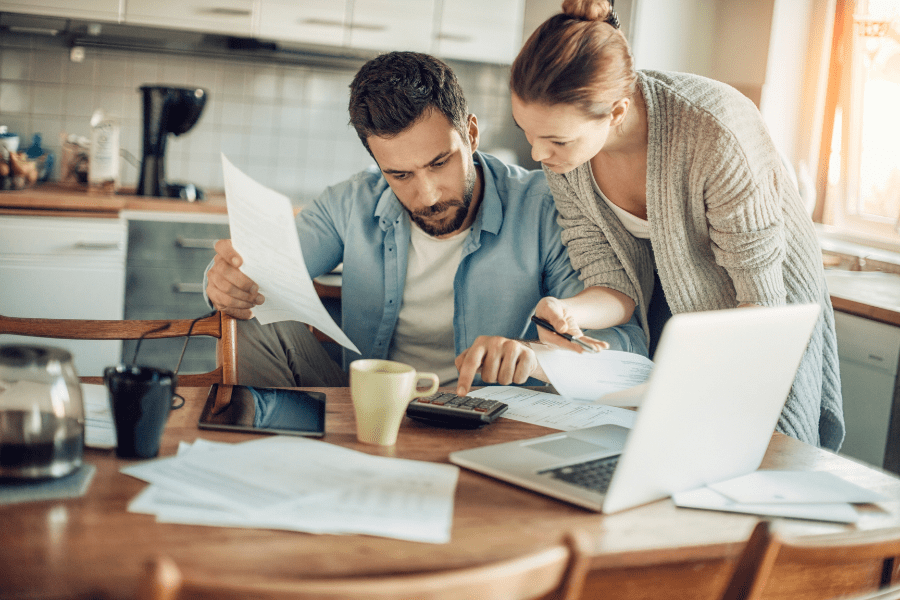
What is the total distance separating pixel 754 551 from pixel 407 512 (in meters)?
0.31

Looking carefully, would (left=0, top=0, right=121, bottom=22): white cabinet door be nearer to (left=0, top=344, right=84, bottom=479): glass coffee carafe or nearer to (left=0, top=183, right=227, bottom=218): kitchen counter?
(left=0, top=183, right=227, bottom=218): kitchen counter

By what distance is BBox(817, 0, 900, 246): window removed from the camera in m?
3.11

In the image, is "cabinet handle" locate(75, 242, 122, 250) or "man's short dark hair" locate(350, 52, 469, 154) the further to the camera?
"cabinet handle" locate(75, 242, 122, 250)

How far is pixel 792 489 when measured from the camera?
910 mm

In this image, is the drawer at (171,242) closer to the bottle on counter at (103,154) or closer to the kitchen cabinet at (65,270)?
the kitchen cabinet at (65,270)

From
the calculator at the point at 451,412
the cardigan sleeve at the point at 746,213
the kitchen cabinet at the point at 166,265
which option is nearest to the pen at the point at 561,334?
the calculator at the point at 451,412

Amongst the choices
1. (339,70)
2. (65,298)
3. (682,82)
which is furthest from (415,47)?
(682,82)

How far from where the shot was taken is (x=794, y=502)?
870mm

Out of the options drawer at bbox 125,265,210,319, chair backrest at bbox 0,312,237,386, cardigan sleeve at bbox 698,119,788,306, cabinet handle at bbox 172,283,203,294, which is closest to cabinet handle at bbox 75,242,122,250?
drawer at bbox 125,265,210,319

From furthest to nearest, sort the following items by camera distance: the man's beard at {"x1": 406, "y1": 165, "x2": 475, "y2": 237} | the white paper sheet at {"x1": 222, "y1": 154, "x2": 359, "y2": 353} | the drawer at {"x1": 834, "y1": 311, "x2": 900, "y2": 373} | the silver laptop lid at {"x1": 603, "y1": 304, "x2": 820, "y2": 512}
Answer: the drawer at {"x1": 834, "y1": 311, "x2": 900, "y2": 373}
the man's beard at {"x1": 406, "y1": 165, "x2": 475, "y2": 237}
the white paper sheet at {"x1": 222, "y1": 154, "x2": 359, "y2": 353}
the silver laptop lid at {"x1": 603, "y1": 304, "x2": 820, "y2": 512}

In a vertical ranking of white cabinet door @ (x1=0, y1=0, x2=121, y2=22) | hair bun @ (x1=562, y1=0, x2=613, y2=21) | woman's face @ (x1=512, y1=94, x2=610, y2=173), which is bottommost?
woman's face @ (x1=512, y1=94, x2=610, y2=173)

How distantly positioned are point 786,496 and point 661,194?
2.25 ft

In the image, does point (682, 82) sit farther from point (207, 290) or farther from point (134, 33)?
point (134, 33)

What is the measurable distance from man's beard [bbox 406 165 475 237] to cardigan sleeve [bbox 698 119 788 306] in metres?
0.50
